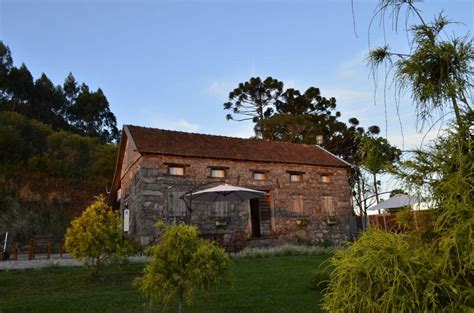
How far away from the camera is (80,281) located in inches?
338

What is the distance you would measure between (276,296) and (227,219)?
35.3ft

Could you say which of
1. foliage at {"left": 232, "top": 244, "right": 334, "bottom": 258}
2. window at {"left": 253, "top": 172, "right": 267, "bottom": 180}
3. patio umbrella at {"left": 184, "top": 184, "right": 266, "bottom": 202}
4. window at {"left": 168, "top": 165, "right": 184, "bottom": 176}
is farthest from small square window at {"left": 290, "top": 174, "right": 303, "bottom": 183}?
window at {"left": 168, "top": 165, "right": 184, "bottom": 176}

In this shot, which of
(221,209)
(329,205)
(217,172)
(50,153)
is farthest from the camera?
(50,153)

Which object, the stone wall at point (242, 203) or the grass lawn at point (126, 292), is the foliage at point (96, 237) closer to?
the grass lawn at point (126, 292)

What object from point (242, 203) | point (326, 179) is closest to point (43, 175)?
point (242, 203)

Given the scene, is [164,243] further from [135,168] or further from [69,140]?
[69,140]

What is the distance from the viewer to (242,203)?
59.4ft

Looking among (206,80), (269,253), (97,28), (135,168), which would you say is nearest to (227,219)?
(269,253)

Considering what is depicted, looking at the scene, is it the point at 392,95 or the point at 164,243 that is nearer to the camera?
the point at 392,95

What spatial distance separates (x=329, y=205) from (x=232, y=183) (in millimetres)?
6288

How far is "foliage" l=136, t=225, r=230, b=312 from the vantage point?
4840 mm

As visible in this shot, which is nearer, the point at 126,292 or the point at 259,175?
the point at 126,292

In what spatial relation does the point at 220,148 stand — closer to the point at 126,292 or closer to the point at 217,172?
the point at 217,172

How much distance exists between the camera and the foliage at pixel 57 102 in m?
36.4
